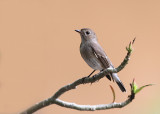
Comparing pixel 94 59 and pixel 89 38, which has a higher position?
pixel 89 38

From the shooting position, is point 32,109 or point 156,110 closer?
point 32,109

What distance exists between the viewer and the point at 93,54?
2.24 metres

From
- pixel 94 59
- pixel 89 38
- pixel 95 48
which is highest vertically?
pixel 89 38

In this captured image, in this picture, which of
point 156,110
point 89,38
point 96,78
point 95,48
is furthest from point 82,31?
point 96,78

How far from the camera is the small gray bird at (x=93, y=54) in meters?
2.06

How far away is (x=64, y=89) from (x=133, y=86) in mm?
255

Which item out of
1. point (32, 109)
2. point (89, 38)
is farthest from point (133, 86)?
point (89, 38)

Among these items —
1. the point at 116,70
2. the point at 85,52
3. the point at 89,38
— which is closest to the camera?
the point at 116,70

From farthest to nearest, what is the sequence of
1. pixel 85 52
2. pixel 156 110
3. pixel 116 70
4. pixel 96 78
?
1. pixel 85 52
2. pixel 156 110
3. pixel 96 78
4. pixel 116 70

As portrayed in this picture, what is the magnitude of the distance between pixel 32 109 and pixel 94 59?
120cm

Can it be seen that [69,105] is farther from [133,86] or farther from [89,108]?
[133,86]

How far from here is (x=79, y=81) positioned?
1021mm

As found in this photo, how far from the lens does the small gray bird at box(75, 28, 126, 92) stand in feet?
6.75

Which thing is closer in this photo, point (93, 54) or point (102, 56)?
point (102, 56)
